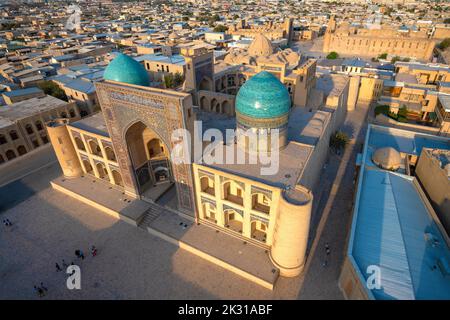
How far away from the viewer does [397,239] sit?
13.2 m

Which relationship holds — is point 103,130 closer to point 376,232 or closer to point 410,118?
point 376,232

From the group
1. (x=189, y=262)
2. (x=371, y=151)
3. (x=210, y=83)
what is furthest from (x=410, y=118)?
(x=189, y=262)

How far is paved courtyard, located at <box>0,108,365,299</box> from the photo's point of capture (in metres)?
14.1

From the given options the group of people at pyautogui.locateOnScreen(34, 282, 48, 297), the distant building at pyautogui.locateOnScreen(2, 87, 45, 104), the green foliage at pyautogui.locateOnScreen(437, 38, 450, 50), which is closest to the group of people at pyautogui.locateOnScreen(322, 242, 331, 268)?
the group of people at pyautogui.locateOnScreen(34, 282, 48, 297)

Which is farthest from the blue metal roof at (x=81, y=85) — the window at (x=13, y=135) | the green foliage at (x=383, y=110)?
the green foliage at (x=383, y=110)

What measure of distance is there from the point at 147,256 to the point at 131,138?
774 cm

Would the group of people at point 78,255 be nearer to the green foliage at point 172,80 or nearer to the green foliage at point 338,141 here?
the green foliage at point 338,141

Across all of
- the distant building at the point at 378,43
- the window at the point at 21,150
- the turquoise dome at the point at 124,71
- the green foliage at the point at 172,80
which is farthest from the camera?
the distant building at the point at 378,43

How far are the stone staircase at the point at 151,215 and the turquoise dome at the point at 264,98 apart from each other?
9037 millimetres

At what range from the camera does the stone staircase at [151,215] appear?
→ 18062 mm

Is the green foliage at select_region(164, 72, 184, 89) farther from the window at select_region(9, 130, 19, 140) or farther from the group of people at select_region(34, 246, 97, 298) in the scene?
the group of people at select_region(34, 246, 97, 298)

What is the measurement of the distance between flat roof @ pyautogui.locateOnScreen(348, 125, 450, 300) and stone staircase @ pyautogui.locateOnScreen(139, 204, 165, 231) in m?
12.1
